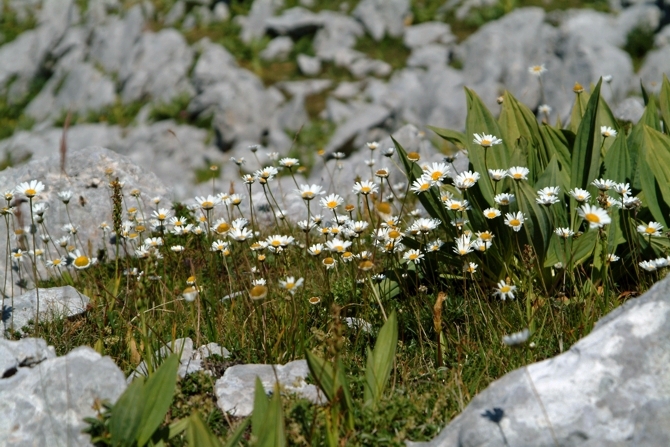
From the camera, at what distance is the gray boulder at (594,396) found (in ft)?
6.91

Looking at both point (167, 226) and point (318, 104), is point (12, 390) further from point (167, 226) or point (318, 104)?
point (318, 104)

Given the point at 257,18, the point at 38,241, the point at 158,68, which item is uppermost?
the point at 38,241

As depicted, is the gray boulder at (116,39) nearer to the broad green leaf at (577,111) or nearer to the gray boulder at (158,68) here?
the gray boulder at (158,68)

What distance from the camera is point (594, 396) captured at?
2.17 meters

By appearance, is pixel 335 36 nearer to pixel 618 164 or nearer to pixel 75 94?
pixel 75 94

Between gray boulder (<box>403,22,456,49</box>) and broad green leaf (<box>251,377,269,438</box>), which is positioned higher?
broad green leaf (<box>251,377,269,438</box>)

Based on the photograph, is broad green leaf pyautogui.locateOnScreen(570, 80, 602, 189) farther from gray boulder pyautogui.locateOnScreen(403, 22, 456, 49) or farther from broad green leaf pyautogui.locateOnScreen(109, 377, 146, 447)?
gray boulder pyautogui.locateOnScreen(403, 22, 456, 49)

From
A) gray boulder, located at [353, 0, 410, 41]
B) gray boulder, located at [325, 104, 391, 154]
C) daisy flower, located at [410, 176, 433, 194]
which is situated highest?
daisy flower, located at [410, 176, 433, 194]

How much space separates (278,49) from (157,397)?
14043mm

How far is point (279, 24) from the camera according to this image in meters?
15.7

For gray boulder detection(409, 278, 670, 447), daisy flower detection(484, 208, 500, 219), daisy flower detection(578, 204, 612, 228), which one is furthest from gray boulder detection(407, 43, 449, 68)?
gray boulder detection(409, 278, 670, 447)

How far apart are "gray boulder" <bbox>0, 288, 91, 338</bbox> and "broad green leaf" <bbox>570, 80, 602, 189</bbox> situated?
294 cm

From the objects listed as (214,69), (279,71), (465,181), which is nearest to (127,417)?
(465,181)

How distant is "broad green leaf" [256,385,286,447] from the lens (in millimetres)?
2254
